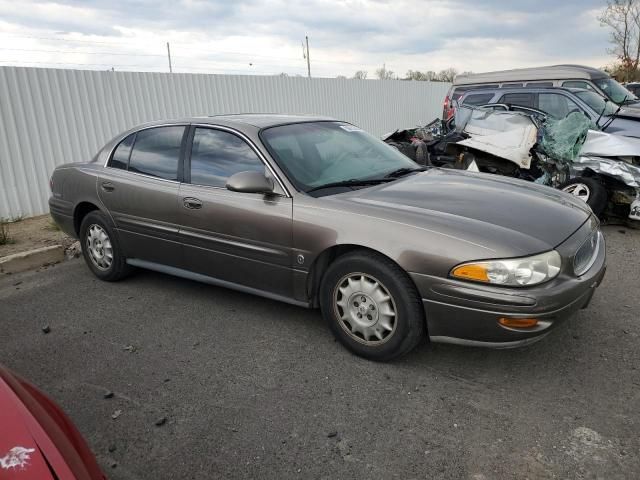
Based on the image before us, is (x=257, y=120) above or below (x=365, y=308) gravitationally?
above

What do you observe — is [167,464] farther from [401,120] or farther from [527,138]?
[401,120]

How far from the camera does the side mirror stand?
346 cm

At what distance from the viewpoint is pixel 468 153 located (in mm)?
7660

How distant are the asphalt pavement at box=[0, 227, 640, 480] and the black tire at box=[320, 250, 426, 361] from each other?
14 cm

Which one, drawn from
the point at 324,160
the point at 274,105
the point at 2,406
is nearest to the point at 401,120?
the point at 274,105

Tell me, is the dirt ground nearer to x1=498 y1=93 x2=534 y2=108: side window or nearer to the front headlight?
the front headlight

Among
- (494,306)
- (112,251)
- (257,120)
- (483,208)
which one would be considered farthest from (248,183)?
(112,251)

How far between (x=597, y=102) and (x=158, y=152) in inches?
305

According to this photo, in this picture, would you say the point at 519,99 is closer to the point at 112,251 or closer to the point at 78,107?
the point at 78,107

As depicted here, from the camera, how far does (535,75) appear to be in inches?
430

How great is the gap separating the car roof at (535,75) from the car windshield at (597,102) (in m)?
1.35

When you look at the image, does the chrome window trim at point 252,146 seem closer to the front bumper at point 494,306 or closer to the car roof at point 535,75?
the front bumper at point 494,306

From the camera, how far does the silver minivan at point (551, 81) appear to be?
33.0 ft

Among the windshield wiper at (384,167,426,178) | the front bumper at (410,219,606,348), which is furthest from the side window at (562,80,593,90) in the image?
the front bumper at (410,219,606,348)
